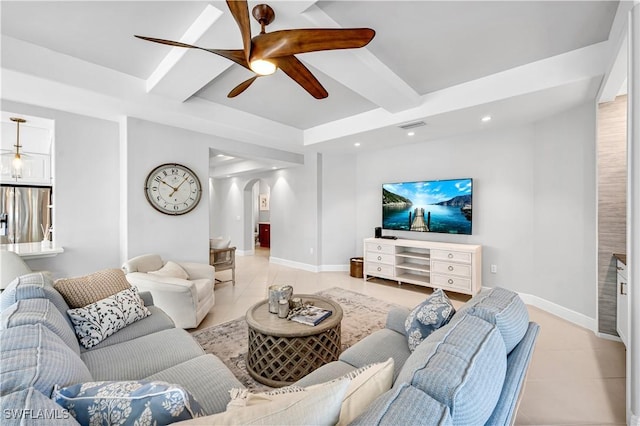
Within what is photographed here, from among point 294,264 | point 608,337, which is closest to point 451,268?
point 608,337

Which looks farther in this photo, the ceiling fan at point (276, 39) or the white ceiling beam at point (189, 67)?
the white ceiling beam at point (189, 67)

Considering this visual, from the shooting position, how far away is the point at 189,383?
140 centimetres

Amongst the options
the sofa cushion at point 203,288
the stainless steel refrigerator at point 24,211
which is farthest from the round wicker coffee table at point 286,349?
the stainless steel refrigerator at point 24,211

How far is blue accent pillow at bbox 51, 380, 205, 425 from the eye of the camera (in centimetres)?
81

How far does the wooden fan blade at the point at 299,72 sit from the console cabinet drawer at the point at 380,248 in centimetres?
298

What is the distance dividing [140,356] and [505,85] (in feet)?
12.8

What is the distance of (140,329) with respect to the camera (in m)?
2.01

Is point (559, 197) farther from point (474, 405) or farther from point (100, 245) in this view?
point (100, 245)

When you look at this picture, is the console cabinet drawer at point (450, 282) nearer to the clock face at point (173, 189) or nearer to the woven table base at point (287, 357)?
the woven table base at point (287, 357)

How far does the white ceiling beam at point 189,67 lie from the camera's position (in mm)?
2049

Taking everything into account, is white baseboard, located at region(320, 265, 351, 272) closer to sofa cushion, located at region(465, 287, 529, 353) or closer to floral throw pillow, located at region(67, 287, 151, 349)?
floral throw pillow, located at region(67, 287, 151, 349)

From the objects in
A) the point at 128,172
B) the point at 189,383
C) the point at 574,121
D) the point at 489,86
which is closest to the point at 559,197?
the point at 574,121

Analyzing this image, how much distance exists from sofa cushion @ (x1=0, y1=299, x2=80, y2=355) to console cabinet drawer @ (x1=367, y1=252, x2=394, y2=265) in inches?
159

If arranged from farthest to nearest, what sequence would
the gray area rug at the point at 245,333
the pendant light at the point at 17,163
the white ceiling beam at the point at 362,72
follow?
the pendant light at the point at 17,163, the gray area rug at the point at 245,333, the white ceiling beam at the point at 362,72
